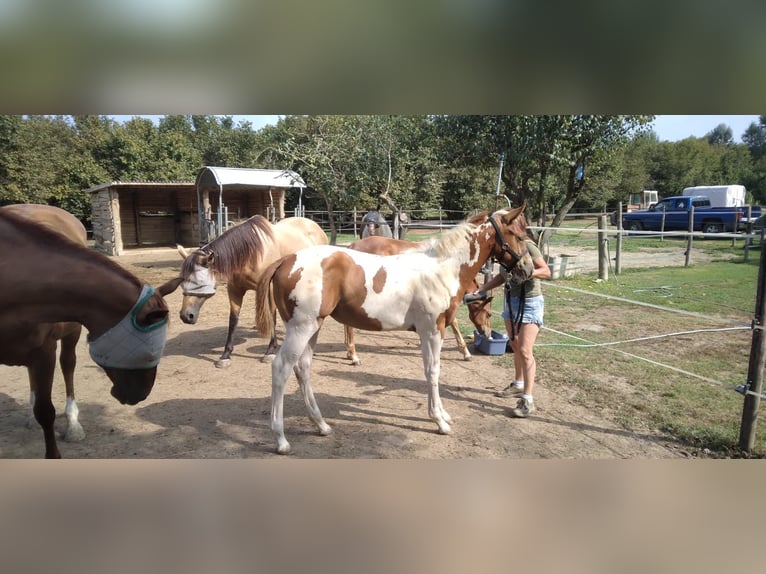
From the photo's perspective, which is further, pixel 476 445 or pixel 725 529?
pixel 476 445

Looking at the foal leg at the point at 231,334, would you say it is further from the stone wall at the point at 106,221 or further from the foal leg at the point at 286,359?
the foal leg at the point at 286,359

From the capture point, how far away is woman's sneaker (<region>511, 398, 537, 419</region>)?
378 centimetres

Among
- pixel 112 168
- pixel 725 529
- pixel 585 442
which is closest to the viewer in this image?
pixel 725 529

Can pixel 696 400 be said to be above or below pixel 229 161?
below

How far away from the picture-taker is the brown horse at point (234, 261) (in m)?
4.22

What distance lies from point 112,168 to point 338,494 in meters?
5.84

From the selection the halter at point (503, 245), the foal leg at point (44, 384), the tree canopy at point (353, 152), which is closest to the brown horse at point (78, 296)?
the foal leg at point (44, 384)

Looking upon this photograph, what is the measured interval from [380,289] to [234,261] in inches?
76.8

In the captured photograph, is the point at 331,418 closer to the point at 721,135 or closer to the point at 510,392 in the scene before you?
the point at 510,392

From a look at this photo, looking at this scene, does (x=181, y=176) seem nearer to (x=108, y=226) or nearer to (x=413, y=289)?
(x=108, y=226)

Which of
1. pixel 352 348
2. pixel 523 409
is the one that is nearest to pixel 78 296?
pixel 523 409

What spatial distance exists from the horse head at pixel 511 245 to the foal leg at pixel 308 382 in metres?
1.68

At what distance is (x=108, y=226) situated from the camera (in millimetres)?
5586
